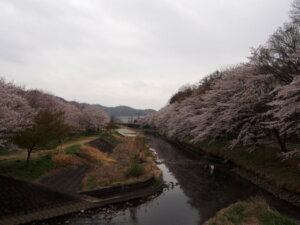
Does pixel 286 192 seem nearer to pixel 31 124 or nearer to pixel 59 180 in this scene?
pixel 59 180

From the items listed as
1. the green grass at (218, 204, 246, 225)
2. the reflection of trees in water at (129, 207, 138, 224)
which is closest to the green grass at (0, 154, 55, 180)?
the reflection of trees in water at (129, 207, 138, 224)

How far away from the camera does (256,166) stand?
84.3 ft

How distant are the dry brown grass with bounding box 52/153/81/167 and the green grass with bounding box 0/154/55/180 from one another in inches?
22.8

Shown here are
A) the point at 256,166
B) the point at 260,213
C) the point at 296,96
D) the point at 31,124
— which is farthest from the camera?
the point at 256,166

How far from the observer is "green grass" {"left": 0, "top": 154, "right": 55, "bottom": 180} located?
60.5 feet

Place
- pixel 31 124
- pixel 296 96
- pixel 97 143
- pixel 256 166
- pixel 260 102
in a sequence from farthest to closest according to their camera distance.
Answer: pixel 97 143 < pixel 256 166 < pixel 260 102 < pixel 31 124 < pixel 296 96

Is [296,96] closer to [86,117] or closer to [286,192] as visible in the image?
[286,192]

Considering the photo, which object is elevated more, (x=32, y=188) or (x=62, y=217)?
(x=32, y=188)

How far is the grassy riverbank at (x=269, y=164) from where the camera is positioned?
19766 millimetres

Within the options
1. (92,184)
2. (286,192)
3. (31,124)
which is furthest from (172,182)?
(31,124)

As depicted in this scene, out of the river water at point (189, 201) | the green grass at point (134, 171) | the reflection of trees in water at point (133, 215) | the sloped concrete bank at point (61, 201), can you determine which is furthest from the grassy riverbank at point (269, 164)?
the reflection of trees in water at point (133, 215)

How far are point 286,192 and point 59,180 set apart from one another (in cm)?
1779

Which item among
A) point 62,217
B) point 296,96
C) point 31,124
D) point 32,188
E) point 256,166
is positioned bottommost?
point 62,217

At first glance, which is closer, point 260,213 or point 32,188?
point 260,213
